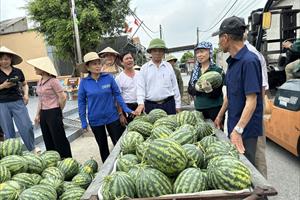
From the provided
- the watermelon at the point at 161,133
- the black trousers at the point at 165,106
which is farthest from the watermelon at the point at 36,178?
the black trousers at the point at 165,106

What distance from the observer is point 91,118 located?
5.34 metres

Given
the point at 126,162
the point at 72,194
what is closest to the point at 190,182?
the point at 126,162

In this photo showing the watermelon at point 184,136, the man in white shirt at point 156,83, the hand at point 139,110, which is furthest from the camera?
the man in white shirt at point 156,83

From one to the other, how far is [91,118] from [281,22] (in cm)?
482

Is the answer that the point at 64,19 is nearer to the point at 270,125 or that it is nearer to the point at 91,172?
the point at 270,125

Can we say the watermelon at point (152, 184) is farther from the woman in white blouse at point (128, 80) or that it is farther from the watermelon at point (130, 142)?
the woman in white blouse at point (128, 80)

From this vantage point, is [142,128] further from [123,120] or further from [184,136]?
[123,120]

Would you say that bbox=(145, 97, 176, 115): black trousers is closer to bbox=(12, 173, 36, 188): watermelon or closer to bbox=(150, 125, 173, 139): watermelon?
bbox=(150, 125, 173, 139): watermelon

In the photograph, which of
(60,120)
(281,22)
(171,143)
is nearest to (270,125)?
(281,22)

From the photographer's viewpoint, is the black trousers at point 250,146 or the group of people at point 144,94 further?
the black trousers at point 250,146

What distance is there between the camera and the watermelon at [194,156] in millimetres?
2531

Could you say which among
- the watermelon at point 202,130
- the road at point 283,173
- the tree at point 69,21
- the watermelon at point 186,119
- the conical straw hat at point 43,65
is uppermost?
the tree at point 69,21

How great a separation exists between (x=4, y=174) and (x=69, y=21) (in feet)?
55.8

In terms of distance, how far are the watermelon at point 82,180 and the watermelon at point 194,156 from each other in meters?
1.20
